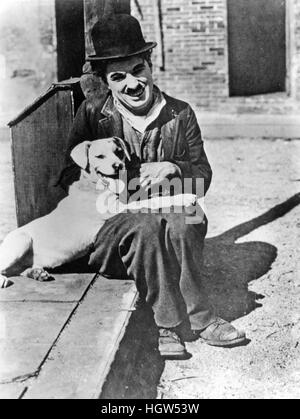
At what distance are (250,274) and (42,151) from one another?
1656 millimetres

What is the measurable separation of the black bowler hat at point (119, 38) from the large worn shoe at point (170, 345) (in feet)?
5.00

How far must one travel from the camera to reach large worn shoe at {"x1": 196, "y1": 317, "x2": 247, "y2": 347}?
3791mm

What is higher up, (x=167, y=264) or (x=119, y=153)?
(x=119, y=153)

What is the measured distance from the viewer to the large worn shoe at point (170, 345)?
3688mm

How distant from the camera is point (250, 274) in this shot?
16.0 feet

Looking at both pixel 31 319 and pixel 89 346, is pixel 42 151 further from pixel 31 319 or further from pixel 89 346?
pixel 89 346

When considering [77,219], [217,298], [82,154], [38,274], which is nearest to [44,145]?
[82,154]

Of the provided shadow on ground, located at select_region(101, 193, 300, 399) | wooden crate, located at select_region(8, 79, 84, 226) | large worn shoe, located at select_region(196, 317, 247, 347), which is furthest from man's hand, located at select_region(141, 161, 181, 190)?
large worn shoe, located at select_region(196, 317, 247, 347)

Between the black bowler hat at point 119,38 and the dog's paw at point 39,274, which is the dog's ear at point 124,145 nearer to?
the black bowler hat at point 119,38

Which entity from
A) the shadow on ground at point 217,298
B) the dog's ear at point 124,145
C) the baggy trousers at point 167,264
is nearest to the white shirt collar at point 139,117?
the dog's ear at point 124,145

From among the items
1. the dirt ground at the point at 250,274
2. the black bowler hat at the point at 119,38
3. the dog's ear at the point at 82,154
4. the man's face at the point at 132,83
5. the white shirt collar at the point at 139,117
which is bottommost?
the dirt ground at the point at 250,274
